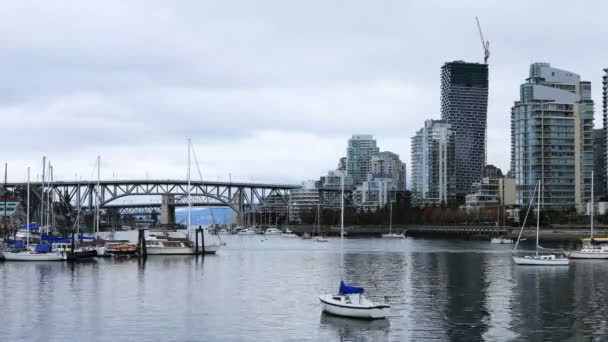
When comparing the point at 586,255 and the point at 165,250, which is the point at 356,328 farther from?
the point at 586,255

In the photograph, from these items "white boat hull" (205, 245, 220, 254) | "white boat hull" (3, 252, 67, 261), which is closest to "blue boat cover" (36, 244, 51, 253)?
"white boat hull" (3, 252, 67, 261)

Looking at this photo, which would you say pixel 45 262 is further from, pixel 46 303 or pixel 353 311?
pixel 353 311

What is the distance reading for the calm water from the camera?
46.2 meters

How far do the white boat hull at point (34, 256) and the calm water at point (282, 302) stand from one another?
3523 mm

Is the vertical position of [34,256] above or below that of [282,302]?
above

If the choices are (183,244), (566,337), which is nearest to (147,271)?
(183,244)

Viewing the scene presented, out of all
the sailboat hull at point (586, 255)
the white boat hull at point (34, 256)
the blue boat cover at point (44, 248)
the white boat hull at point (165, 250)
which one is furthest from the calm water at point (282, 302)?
the sailboat hull at point (586, 255)

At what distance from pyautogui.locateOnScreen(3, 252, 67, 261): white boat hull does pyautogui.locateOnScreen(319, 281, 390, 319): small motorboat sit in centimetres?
6005

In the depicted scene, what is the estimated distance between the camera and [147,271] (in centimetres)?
8825

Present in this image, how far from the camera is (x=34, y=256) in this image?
331 ft

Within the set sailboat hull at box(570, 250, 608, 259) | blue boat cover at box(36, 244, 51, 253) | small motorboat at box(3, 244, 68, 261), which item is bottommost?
sailboat hull at box(570, 250, 608, 259)

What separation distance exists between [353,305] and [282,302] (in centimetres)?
1130

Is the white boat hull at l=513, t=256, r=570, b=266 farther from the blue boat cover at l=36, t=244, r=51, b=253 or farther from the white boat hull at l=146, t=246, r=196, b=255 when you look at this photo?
the blue boat cover at l=36, t=244, r=51, b=253

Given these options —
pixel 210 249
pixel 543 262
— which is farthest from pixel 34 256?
pixel 543 262
